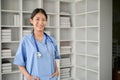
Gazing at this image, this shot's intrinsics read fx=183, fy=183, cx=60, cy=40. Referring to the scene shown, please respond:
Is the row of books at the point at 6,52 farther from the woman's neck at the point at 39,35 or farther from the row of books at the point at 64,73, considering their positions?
the woman's neck at the point at 39,35

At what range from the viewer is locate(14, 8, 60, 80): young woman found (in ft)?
4.50

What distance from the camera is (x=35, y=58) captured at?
4.47ft

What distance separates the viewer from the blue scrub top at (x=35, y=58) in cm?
138

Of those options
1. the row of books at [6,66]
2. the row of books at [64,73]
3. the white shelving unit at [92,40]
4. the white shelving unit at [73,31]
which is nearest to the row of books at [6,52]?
the white shelving unit at [73,31]

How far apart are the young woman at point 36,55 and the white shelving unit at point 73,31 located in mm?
2473

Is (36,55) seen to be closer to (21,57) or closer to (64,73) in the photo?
(21,57)

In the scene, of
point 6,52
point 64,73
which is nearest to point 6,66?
point 6,52

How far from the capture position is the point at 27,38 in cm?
143

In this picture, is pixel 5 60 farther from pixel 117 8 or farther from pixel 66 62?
pixel 117 8

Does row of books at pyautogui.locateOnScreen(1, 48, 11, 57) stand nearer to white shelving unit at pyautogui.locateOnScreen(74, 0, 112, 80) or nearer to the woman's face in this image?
white shelving unit at pyautogui.locateOnScreen(74, 0, 112, 80)

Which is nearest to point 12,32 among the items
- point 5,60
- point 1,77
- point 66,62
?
point 5,60

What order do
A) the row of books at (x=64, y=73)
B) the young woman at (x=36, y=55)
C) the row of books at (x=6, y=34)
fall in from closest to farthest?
the young woman at (x=36, y=55), the row of books at (x=6, y=34), the row of books at (x=64, y=73)

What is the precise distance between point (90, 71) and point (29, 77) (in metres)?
2.97

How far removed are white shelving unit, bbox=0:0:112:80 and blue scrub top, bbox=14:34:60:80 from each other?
248 cm
